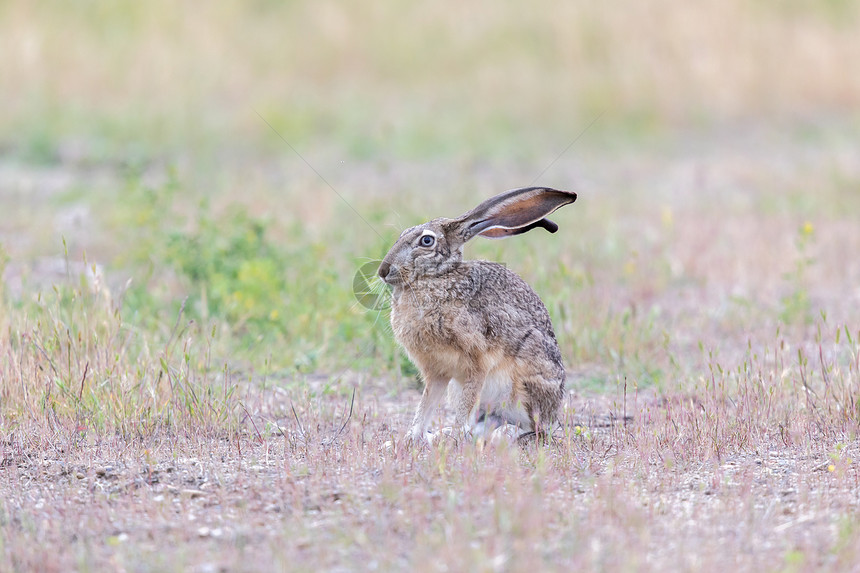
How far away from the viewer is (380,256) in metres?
6.95

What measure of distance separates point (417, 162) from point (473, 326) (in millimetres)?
8471

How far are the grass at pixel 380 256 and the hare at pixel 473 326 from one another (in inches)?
11.1

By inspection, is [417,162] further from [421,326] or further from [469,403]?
[469,403]

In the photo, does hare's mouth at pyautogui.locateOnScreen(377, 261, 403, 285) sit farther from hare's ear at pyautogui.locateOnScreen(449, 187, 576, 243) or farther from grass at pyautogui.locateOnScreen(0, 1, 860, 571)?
grass at pyautogui.locateOnScreen(0, 1, 860, 571)

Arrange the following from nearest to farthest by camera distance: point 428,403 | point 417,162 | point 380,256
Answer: point 428,403 < point 380,256 < point 417,162

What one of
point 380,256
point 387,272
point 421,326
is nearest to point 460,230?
point 387,272

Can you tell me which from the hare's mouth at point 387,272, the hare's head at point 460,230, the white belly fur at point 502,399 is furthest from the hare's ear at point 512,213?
the white belly fur at point 502,399

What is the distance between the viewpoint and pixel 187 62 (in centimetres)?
1652

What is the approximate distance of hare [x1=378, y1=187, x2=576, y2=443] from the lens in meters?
5.64

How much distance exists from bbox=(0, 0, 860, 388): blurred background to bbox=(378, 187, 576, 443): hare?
3.28 feet

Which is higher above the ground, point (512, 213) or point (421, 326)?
point (512, 213)

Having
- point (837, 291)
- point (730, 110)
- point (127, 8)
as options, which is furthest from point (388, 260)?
point (127, 8)

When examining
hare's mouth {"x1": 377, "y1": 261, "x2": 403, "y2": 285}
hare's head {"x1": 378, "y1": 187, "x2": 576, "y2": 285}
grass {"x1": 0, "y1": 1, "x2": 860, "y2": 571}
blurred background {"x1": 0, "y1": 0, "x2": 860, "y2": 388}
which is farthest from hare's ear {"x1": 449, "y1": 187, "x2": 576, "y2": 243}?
blurred background {"x1": 0, "y1": 0, "x2": 860, "y2": 388}

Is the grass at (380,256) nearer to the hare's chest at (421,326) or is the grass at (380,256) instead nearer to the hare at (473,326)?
the hare at (473,326)
